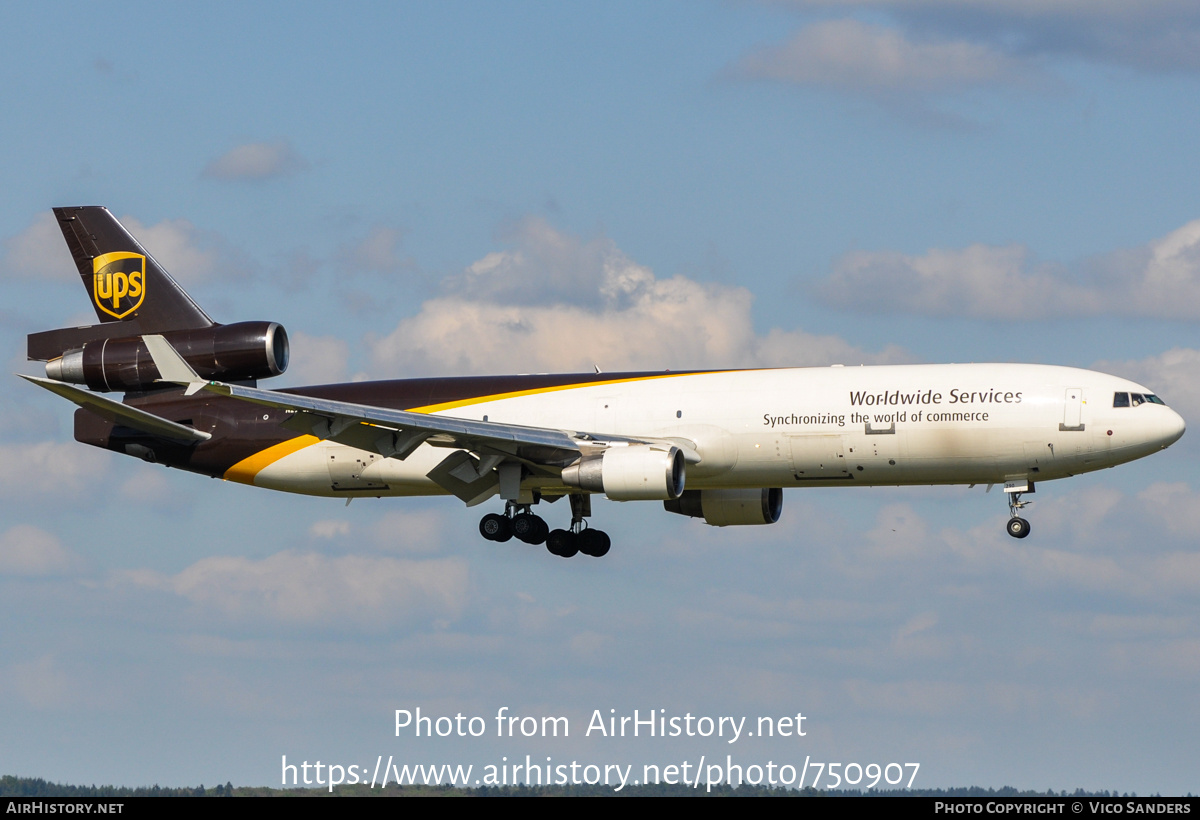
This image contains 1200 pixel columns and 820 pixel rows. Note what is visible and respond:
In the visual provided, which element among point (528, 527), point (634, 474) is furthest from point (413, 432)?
point (634, 474)

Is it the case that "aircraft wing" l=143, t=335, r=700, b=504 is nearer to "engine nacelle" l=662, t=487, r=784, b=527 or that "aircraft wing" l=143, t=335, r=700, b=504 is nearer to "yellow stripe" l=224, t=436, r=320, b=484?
"yellow stripe" l=224, t=436, r=320, b=484

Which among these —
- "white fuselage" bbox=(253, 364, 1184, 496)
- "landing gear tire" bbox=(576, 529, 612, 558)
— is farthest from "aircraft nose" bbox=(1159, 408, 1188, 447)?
"landing gear tire" bbox=(576, 529, 612, 558)

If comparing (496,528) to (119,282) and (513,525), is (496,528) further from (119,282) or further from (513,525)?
(119,282)

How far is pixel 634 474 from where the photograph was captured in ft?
180

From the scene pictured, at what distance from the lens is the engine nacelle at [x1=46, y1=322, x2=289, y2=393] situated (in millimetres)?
61312

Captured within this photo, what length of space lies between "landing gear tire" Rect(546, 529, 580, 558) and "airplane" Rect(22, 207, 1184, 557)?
63mm

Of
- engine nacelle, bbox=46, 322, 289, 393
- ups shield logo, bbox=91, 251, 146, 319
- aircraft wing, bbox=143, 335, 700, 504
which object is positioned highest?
ups shield logo, bbox=91, 251, 146, 319

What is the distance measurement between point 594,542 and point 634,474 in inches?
372

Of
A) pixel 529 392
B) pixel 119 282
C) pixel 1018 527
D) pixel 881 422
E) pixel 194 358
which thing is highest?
pixel 119 282

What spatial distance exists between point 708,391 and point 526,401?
6836 mm

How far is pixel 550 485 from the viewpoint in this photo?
201 ft
